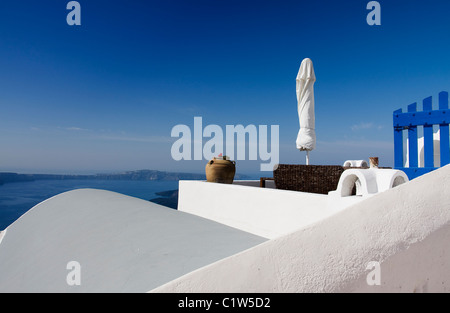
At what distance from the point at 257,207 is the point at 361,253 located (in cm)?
461

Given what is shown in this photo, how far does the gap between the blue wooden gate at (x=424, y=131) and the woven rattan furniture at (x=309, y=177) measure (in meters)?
1.34

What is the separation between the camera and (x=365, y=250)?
1.72m

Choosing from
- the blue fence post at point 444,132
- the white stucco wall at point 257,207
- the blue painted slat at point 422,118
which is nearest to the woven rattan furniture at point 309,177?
the white stucco wall at point 257,207

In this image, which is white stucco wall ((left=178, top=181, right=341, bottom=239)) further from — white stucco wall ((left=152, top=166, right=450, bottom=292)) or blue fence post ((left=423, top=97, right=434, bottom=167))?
blue fence post ((left=423, top=97, right=434, bottom=167))

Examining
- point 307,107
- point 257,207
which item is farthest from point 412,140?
point 257,207

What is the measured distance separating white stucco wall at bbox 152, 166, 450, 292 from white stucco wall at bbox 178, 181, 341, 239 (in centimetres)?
218

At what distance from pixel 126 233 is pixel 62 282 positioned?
154 centimetres

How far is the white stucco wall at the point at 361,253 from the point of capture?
1714 mm

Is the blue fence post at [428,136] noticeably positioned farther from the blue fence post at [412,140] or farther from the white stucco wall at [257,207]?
the white stucco wall at [257,207]

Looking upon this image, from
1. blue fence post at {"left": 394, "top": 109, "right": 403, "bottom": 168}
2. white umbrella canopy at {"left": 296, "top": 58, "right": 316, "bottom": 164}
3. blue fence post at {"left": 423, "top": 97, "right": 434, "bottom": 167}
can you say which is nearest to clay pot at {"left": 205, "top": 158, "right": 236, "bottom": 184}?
white umbrella canopy at {"left": 296, "top": 58, "right": 316, "bottom": 164}

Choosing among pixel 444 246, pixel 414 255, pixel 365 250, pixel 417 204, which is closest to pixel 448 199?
pixel 417 204
